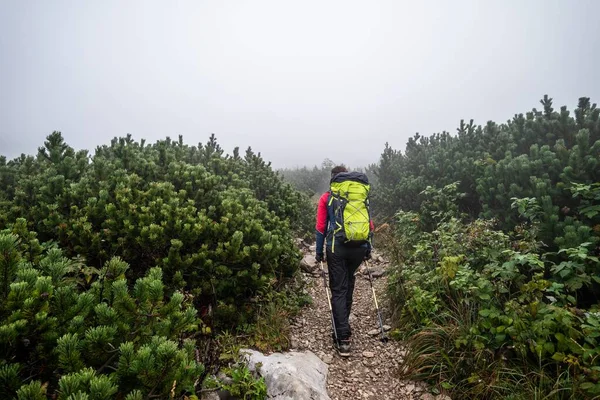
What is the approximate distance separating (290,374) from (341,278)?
68.8 inches

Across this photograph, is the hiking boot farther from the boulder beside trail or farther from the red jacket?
the red jacket

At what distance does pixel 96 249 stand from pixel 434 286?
515cm

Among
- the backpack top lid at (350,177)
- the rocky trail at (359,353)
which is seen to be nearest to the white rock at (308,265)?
the rocky trail at (359,353)

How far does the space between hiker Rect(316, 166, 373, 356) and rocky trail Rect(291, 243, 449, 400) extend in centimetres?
27

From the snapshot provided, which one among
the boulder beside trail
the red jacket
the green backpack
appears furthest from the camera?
the red jacket

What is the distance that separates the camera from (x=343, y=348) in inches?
193

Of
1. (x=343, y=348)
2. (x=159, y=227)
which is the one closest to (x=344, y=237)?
(x=343, y=348)

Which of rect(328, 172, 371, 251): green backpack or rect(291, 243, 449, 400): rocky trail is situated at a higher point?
rect(328, 172, 371, 251): green backpack

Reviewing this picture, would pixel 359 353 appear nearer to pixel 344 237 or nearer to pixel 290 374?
pixel 290 374

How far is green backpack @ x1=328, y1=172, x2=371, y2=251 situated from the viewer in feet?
15.8

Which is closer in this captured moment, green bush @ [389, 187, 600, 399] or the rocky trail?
green bush @ [389, 187, 600, 399]

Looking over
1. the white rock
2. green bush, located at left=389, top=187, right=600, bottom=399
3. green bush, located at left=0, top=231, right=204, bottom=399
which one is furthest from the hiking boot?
the white rock

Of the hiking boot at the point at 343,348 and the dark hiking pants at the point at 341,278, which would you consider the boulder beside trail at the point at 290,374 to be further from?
the dark hiking pants at the point at 341,278

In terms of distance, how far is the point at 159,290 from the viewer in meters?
2.36
